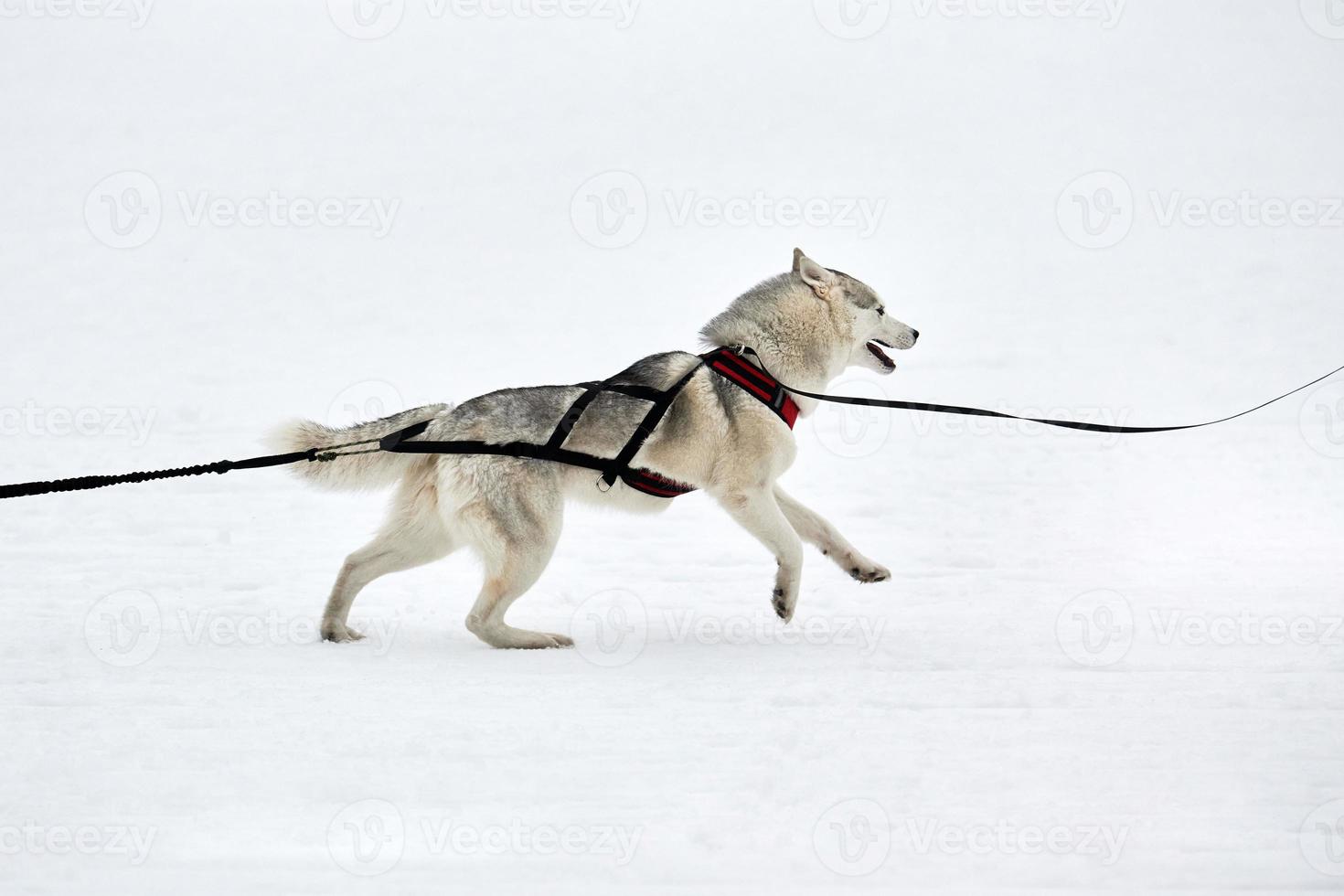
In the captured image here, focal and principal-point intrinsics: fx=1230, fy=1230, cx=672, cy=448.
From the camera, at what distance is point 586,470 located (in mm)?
5367

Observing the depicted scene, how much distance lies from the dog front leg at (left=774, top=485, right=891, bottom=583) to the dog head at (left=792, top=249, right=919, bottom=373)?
783 millimetres

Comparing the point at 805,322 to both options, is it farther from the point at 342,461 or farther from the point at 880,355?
the point at 342,461

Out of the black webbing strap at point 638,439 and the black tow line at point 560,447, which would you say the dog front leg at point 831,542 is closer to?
the black tow line at point 560,447

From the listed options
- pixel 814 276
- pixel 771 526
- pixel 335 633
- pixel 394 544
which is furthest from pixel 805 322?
pixel 335 633

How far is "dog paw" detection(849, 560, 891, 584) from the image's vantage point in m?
5.77

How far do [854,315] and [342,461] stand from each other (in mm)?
2491

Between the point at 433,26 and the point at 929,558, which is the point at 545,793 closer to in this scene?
the point at 929,558

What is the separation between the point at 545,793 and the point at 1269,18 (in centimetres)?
2185

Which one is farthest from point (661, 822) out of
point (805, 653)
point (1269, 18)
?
point (1269, 18)

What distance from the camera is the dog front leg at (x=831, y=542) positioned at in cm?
577

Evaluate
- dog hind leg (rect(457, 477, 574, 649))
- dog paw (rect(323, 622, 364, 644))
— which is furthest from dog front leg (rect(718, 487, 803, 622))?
dog paw (rect(323, 622, 364, 644))

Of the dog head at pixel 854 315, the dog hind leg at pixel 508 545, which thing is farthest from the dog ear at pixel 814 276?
the dog hind leg at pixel 508 545

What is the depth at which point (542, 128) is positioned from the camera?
63.4ft

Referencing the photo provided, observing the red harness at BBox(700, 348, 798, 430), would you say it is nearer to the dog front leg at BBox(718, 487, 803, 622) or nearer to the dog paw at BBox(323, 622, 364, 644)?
the dog front leg at BBox(718, 487, 803, 622)
